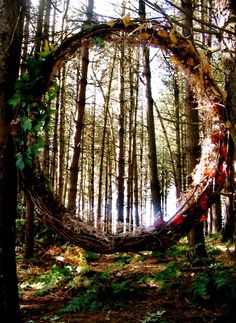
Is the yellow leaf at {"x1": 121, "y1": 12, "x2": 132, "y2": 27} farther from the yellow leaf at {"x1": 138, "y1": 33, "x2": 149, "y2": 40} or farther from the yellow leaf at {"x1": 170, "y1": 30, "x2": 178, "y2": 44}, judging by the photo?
the yellow leaf at {"x1": 170, "y1": 30, "x2": 178, "y2": 44}

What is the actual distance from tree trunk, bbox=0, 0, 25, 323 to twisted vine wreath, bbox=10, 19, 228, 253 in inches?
9.4

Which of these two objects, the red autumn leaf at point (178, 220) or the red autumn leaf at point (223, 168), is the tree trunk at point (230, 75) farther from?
the red autumn leaf at point (178, 220)

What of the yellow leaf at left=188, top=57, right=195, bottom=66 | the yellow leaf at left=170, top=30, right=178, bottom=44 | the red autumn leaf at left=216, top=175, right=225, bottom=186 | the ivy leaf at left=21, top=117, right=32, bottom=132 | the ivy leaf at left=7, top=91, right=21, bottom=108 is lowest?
the red autumn leaf at left=216, top=175, right=225, bottom=186

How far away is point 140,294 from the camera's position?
4.73m

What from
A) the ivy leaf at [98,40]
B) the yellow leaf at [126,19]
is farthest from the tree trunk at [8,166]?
the yellow leaf at [126,19]

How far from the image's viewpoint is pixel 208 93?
3043 mm

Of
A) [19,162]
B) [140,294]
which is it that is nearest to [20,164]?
[19,162]

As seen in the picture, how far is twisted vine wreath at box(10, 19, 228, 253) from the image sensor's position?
114 inches

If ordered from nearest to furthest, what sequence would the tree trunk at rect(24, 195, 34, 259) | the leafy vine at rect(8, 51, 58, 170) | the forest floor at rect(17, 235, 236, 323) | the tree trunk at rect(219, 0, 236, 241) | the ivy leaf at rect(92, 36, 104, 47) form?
the tree trunk at rect(219, 0, 236, 241) → the leafy vine at rect(8, 51, 58, 170) → the ivy leaf at rect(92, 36, 104, 47) → the forest floor at rect(17, 235, 236, 323) → the tree trunk at rect(24, 195, 34, 259)

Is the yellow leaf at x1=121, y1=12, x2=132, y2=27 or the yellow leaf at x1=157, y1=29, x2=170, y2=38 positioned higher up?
the yellow leaf at x1=121, y1=12, x2=132, y2=27

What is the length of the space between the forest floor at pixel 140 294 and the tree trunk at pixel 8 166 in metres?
1.16

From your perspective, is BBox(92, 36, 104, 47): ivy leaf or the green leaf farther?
BBox(92, 36, 104, 47): ivy leaf

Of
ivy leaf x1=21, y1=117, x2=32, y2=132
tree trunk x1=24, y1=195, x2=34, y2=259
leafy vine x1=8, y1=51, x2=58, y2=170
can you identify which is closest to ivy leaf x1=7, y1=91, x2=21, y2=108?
leafy vine x1=8, y1=51, x2=58, y2=170

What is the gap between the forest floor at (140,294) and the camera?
12.7 ft
